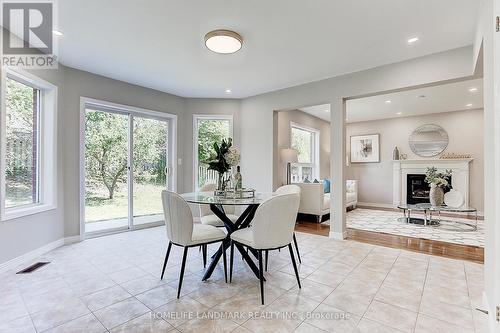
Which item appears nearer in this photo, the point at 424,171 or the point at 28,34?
the point at 28,34

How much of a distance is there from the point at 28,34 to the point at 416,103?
687 centimetres

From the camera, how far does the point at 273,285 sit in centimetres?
234

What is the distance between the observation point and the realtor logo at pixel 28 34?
2326 millimetres

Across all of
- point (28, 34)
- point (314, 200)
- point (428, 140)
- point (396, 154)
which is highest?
point (28, 34)

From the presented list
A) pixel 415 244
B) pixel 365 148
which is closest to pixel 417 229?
pixel 415 244

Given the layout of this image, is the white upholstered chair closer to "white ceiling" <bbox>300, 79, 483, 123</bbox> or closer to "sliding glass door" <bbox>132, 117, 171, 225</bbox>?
"sliding glass door" <bbox>132, 117, 171, 225</bbox>

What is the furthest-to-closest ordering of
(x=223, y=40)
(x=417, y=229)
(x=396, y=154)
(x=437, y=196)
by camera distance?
(x=396, y=154), (x=437, y=196), (x=417, y=229), (x=223, y=40)

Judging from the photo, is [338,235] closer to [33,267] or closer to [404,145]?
[33,267]

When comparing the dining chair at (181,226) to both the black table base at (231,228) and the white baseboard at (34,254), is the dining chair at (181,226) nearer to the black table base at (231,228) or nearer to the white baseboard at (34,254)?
the black table base at (231,228)

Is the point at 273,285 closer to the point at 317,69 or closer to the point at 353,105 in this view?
the point at 317,69

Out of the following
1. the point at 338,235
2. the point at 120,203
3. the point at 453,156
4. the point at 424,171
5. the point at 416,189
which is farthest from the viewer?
the point at 416,189

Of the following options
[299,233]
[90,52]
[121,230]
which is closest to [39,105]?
[90,52]

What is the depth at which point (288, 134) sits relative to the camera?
5676 millimetres

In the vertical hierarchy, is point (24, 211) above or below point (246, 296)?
above
